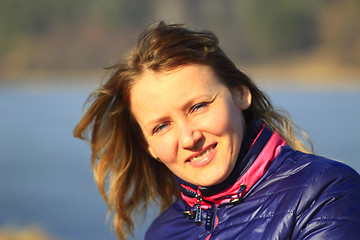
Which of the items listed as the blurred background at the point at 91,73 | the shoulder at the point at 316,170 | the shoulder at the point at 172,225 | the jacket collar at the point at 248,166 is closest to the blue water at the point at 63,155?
the blurred background at the point at 91,73

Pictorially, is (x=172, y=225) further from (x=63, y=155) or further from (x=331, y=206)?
(x=63, y=155)

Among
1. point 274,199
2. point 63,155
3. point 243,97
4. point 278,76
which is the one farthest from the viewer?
point 278,76

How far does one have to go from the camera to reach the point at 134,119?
2.00 meters

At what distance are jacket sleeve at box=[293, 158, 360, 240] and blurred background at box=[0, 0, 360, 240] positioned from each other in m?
1.02

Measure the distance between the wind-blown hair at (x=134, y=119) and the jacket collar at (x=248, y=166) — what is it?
0.14 meters

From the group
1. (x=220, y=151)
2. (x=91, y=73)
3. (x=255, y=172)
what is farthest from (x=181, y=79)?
(x=91, y=73)

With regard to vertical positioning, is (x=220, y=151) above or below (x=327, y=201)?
above

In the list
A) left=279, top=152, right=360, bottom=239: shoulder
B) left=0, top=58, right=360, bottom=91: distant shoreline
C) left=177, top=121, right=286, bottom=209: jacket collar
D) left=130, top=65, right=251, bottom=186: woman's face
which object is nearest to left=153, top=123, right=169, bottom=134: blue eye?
left=130, top=65, right=251, bottom=186: woman's face

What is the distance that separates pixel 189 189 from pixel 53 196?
291 inches

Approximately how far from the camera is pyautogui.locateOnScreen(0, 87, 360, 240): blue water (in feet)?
23.7

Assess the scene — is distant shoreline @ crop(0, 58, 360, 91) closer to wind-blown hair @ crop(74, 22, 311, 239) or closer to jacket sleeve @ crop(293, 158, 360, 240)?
wind-blown hair @ crop(74, 22, 311, 239)

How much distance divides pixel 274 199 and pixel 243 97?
473 mm

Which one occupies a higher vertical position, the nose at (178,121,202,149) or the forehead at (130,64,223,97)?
the forehead at (130,64,223,97)

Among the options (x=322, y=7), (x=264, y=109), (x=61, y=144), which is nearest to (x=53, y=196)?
(x=61, y=144)
